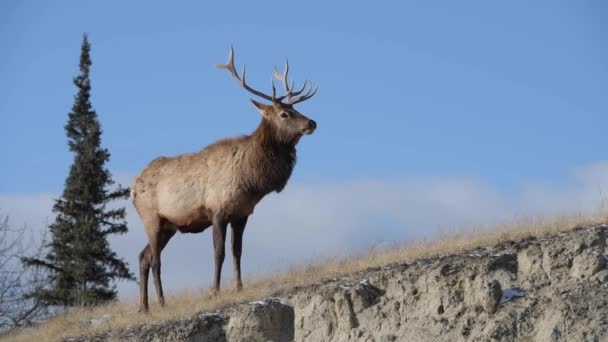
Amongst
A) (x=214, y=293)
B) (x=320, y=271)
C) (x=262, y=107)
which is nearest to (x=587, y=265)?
(x=320, y=271)

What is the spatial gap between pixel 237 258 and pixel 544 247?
630cm

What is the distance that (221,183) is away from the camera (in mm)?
17359

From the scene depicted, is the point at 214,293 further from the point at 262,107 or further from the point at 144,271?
the point at 262,107

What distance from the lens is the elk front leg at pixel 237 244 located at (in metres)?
16.9

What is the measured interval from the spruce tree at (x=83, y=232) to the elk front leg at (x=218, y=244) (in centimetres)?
1100

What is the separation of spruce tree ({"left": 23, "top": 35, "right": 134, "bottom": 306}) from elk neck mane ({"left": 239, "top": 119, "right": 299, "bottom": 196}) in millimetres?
11071

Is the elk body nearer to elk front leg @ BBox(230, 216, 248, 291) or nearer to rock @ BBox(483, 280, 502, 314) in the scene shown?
elk front leg @ BBox(230, 216, 248, 291)

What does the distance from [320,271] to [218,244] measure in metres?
1.74

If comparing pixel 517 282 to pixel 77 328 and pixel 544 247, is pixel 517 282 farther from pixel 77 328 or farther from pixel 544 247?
pixel 77 328

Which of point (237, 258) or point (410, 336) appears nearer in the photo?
point (410, 336)

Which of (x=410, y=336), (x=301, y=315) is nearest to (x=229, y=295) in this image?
(x=301, y=315)

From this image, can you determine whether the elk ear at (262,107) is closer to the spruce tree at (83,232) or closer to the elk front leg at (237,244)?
the elk front leg at (237,244)

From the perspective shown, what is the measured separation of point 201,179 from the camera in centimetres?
1764

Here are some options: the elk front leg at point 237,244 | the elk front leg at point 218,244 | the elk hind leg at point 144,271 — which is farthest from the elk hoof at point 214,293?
the elk hind leg at point 144,271
